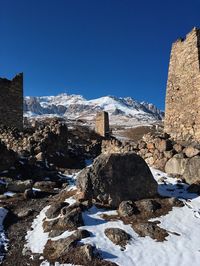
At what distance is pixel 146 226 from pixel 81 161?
17136 mm

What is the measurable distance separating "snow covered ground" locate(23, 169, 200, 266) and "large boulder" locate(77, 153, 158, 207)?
80cm

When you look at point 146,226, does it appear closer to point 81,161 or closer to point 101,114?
point 81,161

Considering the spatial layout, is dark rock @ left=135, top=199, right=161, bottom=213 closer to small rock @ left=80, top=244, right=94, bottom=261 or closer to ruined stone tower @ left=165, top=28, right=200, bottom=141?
small rock @ left=80, top=244, right=94, bottom=261

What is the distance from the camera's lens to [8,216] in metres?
13.0

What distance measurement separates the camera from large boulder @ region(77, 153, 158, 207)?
42.8 feet

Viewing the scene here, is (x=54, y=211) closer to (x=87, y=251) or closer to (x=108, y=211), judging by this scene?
(x=108, y=211)

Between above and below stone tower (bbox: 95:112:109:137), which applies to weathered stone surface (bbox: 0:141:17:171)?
below

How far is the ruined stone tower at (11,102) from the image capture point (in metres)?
30.7

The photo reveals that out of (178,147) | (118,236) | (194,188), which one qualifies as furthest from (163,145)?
(118,236)

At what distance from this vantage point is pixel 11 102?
102 ft

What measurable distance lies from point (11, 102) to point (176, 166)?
19.7m

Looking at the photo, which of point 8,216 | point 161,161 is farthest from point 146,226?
point 161,161

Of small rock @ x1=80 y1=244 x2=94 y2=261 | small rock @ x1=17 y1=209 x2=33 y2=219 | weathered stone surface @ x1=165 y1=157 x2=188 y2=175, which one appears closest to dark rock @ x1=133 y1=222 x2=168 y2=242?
small rock @ x1=80 y1=244 x2=94 y2=261

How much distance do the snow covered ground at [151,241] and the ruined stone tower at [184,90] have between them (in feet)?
18.2
